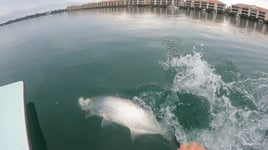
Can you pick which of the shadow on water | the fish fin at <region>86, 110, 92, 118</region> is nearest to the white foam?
the fish fin at <region>86, 110, 92, 118</region>

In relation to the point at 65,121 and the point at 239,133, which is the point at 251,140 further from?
the point at 65,121

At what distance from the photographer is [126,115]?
10.1m

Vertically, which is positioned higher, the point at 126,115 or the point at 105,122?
the point at 126,115

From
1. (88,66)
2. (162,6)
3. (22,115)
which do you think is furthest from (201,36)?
(162,6)

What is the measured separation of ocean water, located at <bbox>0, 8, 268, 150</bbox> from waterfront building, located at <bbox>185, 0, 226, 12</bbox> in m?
27.4

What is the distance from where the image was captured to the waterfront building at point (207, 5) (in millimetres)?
49938

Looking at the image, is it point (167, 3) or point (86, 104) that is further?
point (167, 3)

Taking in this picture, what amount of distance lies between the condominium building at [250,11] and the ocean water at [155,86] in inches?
720

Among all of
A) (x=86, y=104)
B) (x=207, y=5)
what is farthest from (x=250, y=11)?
(x=86, y=104)

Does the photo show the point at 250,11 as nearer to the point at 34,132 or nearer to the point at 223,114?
the point at 223,114

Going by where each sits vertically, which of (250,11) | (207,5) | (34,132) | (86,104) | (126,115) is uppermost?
(207,5)

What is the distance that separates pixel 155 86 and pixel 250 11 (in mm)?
37957

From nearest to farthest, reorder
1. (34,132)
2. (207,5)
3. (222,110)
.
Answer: (34,132), (222,110), (207,5)

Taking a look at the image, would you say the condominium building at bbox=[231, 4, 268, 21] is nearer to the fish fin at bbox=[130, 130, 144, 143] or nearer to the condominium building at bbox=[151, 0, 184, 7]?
the condominium building at bbox=[151, 0, 184, 7]
